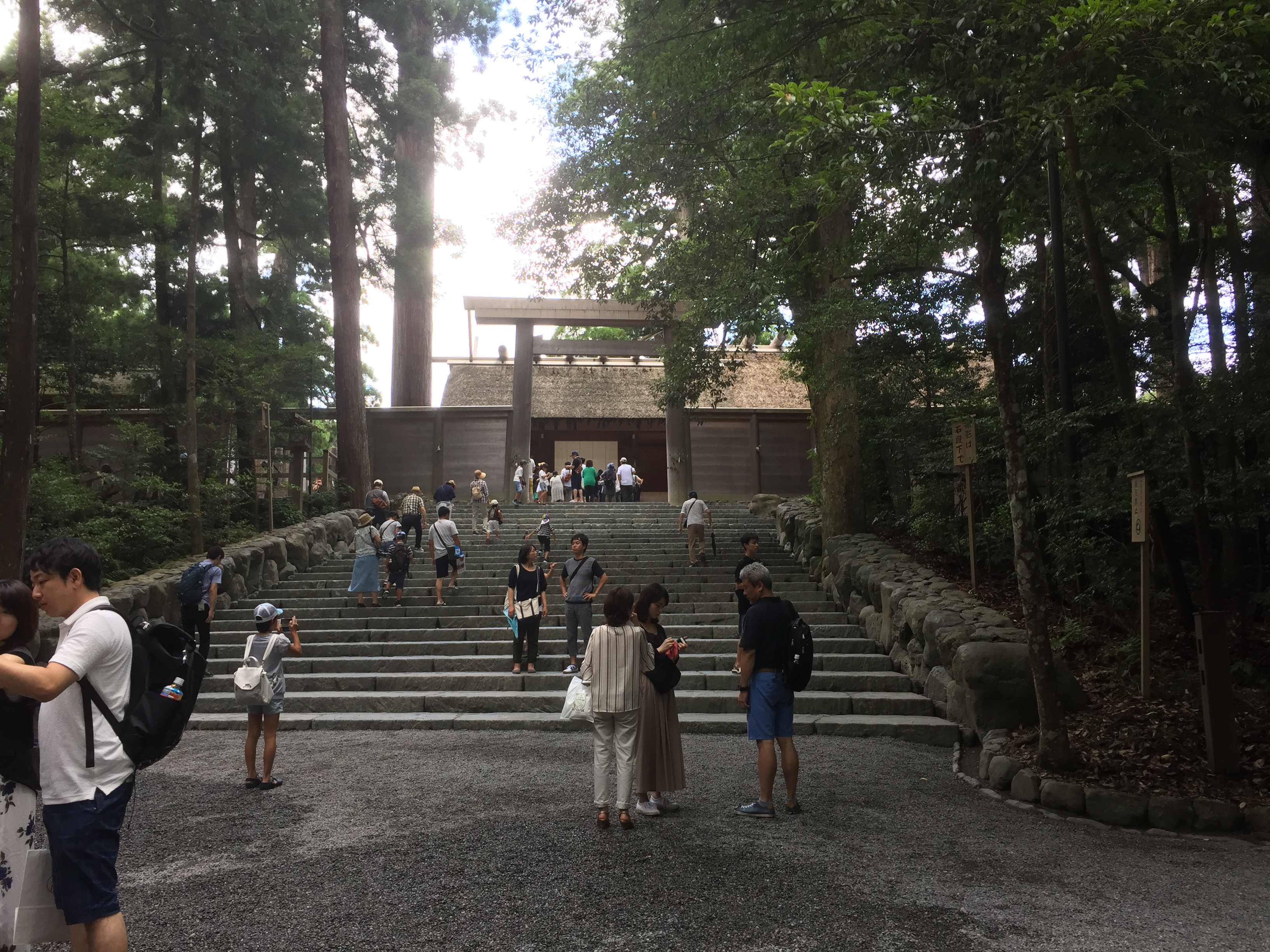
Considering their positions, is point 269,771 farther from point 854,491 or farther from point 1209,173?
point 854,491

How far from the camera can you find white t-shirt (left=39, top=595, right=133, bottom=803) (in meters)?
2.72

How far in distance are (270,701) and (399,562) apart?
21.7 feet

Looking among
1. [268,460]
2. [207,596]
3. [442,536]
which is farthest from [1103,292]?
[268,460]

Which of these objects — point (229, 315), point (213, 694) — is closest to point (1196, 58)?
point (213, 694)

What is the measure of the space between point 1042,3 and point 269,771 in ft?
22.6

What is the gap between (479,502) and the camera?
18484 millimetres

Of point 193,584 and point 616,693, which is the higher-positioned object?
point 193,584

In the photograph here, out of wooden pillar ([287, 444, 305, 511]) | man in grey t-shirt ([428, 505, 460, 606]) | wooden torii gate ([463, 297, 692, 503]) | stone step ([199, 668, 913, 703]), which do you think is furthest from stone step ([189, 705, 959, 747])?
wooden torii gate ([463, 297, 692, 503])

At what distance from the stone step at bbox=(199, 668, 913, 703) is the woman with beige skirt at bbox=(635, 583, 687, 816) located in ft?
13.3

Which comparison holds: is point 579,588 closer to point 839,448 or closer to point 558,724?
point 558,724

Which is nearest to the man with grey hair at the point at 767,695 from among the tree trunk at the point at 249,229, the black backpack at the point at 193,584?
the black backpack at the point at 193,584

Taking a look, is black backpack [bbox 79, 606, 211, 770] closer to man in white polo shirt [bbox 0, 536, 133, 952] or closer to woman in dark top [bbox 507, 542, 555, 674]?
man in white polo shirt [bbox 0, 536, 133, 952]

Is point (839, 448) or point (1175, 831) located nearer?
point (1175, 831)

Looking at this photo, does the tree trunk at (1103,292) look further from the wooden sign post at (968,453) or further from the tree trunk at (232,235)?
the tree trunk at (232,235)
